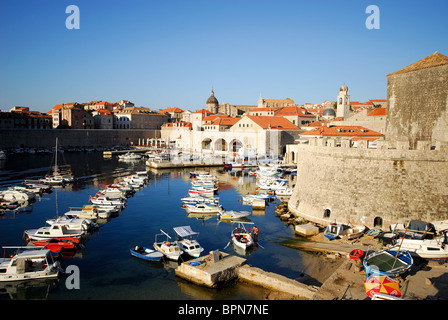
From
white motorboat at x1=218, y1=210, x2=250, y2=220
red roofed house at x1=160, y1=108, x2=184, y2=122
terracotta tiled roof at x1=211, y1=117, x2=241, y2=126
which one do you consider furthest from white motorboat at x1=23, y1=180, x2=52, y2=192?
red roofed house at x1=160, y1=108, x2=184, y2=122

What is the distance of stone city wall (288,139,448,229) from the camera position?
1476cm

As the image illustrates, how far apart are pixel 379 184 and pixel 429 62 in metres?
7.92

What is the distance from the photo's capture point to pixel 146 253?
1484 cm

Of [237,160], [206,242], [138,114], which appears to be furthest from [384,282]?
[138,114]

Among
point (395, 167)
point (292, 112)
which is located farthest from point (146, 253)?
point (292, 112)

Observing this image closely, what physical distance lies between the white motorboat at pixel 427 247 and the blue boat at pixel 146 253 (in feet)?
30.7

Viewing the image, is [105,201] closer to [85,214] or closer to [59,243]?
[85,214]

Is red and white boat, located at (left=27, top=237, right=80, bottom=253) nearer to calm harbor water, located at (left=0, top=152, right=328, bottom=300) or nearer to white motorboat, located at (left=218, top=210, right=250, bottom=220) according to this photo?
calm harbor water, located at (left=0, top=152, right=328, bottom=300)

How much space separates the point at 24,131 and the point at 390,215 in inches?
2471

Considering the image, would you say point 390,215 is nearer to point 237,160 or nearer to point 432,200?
point 432,200

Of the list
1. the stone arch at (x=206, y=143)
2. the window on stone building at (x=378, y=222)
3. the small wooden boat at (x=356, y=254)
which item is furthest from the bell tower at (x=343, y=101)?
the small wooden boat at (x=356, y=254)

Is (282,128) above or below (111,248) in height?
above

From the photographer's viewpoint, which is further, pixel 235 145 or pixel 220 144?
pixel 220 144
